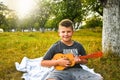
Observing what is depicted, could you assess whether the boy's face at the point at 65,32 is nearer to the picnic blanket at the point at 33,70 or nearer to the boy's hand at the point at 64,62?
the boy's hand at the point at 64,62

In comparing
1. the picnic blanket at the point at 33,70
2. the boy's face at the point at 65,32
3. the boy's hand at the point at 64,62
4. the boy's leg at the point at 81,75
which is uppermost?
the boy's face at the point at 65,32

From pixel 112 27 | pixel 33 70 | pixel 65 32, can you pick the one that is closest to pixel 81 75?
pixel 65 32

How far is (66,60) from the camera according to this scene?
17.1 ft

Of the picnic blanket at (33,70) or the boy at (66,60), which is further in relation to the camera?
the picnic blanket at (33,70)

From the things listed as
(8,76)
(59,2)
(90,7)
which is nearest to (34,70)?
(8,76)

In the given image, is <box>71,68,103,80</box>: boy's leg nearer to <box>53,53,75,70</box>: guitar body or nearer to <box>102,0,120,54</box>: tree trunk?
<box>53,53,75,70</box>: guitar body

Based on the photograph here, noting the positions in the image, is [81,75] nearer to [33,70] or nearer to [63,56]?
[63,56]

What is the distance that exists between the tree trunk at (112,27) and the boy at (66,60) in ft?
12.2

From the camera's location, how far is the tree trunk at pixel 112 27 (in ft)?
29.8

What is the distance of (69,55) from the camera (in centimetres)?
526

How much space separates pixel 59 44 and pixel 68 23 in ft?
1.43

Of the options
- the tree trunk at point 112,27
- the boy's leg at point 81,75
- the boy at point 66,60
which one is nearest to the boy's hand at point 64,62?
the boy at point 66,60

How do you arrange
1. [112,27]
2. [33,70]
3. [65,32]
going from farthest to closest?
1. [112,27]
2. [33,70]
3. [65,32]

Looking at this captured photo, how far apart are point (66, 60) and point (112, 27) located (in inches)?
169
